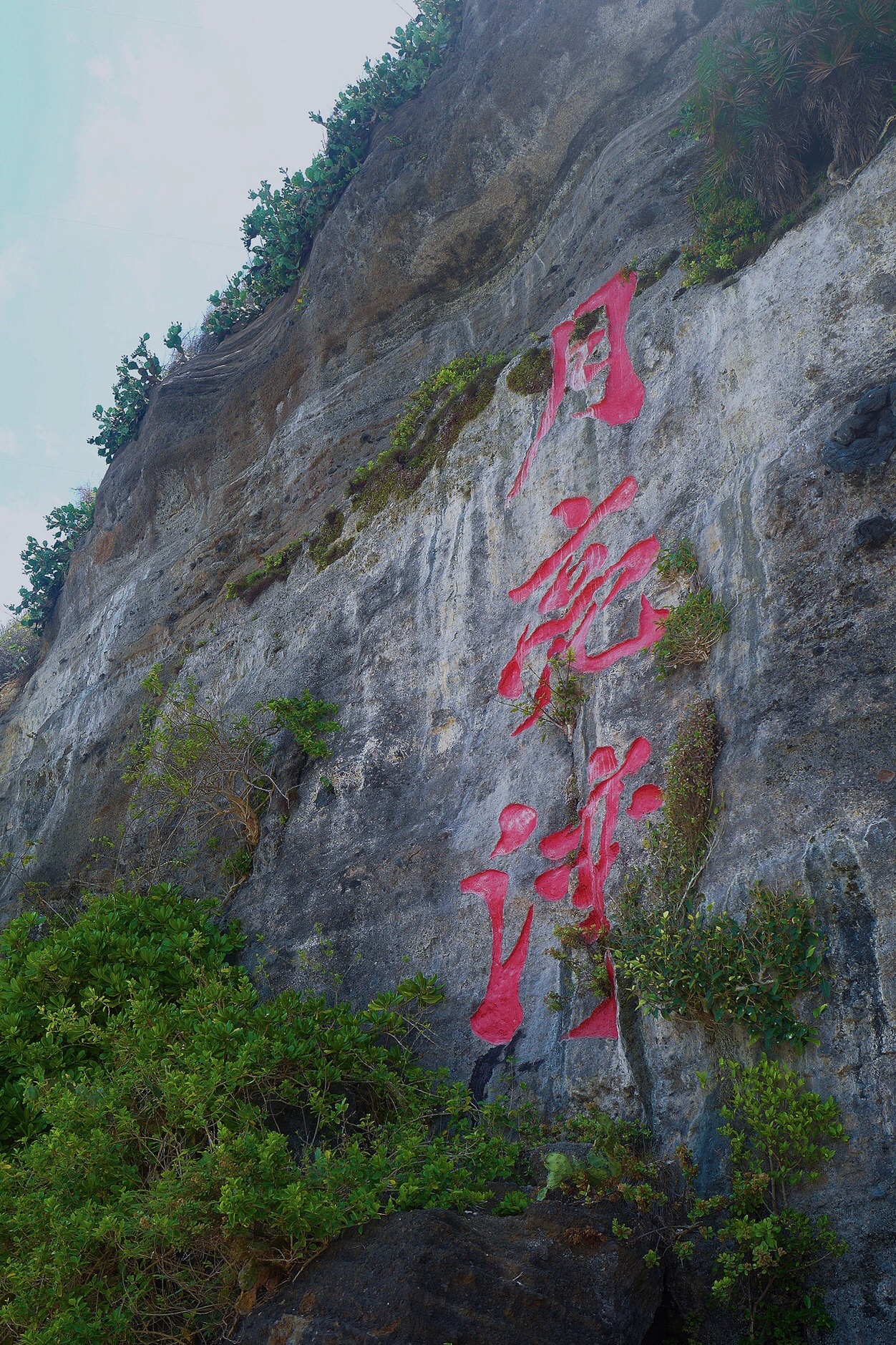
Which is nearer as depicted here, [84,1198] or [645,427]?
[84,1198]

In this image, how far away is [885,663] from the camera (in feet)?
14.6

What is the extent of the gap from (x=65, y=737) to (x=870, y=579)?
36.2 feet

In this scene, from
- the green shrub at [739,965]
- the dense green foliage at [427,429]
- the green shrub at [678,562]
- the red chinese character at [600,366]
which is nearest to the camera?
the green shrub at [739,965]

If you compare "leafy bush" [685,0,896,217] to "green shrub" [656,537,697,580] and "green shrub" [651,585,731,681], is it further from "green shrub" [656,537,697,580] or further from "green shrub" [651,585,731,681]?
"green shrub" [651,585,731,681]

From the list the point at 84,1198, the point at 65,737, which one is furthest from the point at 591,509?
the point at 65,737

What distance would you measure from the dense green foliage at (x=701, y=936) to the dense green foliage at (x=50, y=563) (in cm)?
1336

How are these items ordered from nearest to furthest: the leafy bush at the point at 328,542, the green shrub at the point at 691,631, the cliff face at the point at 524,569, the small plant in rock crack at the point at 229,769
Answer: the cliff face at the point at 524,569
the green shrub at the point at 691,631
the small plant in rock crack at the point at 229,769
the leafy bush at the point at 328,542

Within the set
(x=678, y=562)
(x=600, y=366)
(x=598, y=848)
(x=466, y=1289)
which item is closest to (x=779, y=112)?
(x=600, y=366)

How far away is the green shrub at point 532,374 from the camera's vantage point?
7938 mm

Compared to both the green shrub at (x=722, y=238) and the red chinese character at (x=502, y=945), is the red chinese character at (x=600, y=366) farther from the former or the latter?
the red chinese character at (x=502, y=945)

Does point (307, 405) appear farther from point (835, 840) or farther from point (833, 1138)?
point (833, 1138)

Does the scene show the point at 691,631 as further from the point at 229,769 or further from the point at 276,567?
the point at 276,567

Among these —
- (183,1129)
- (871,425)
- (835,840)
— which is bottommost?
(835,840)

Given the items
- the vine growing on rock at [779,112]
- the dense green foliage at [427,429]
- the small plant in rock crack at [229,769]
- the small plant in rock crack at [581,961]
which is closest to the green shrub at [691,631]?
the small plant in rock crack at [581,961]
